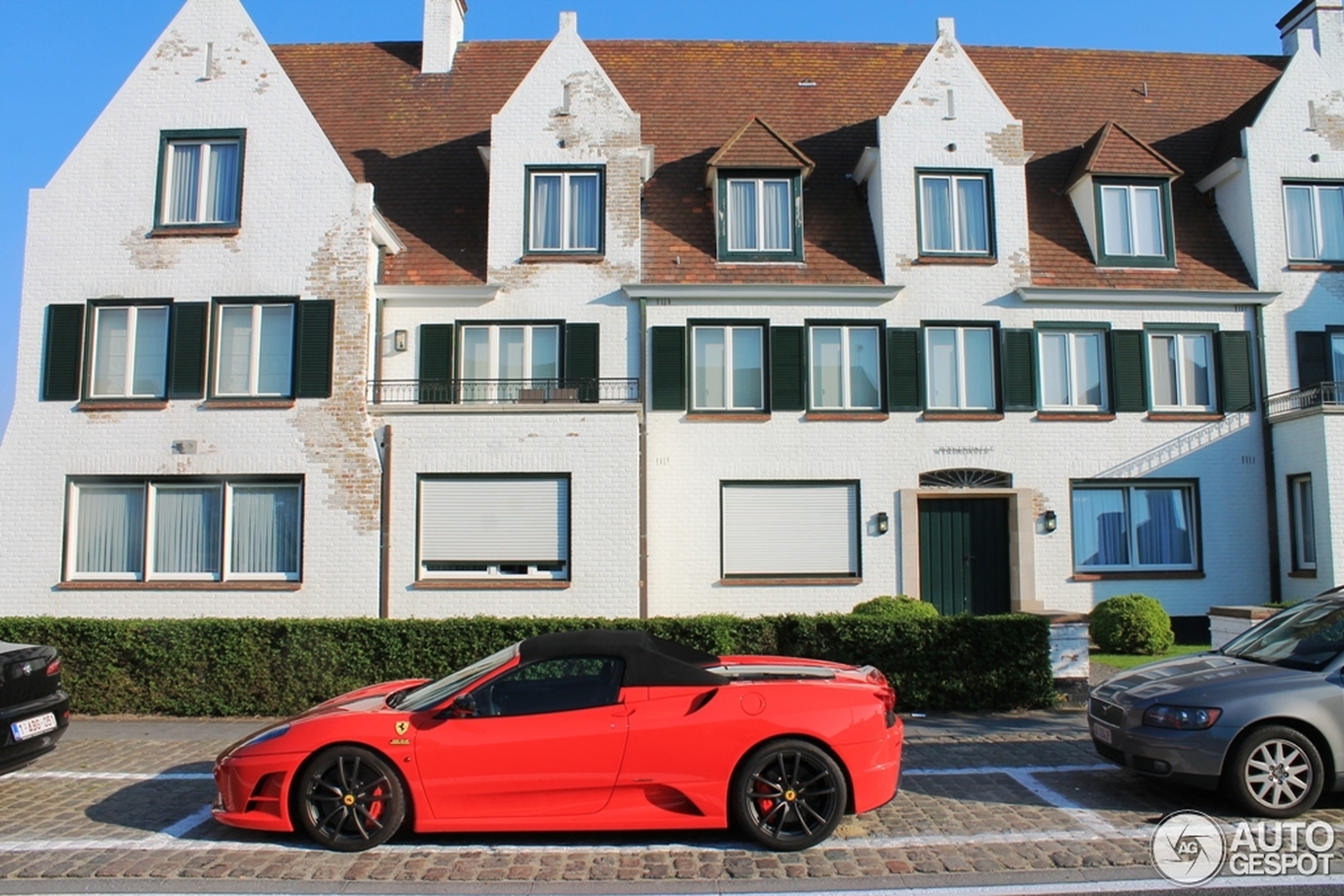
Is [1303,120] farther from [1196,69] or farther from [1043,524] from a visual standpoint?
[1043,524]

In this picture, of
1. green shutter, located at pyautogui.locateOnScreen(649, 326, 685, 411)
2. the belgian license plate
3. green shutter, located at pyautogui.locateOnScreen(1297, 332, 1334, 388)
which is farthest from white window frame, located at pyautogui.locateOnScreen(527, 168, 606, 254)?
green shutter, located at pyautogui.locateOnScreen(1297, 332, 1334, 388)

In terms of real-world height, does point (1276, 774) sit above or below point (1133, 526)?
below

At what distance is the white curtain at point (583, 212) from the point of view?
17828mm

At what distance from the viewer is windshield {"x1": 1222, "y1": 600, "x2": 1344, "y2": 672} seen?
7.93 metres

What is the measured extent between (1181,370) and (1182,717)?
12.2m

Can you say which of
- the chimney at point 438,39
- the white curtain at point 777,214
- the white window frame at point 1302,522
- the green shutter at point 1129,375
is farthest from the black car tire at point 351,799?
the chimney at point 438,39

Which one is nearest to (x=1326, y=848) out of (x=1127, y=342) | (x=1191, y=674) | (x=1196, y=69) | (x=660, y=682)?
(x=1191, y=674)

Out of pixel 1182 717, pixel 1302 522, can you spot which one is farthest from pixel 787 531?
pixel 1182 717

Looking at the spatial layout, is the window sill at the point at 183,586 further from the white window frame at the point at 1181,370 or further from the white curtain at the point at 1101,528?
the white window frame at the point at 1181,370

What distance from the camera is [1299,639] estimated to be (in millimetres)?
8469

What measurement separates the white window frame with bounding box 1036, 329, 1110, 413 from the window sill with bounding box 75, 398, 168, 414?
1471cm

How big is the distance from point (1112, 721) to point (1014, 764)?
4.39 feet

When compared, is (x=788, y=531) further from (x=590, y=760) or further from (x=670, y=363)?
(x=590, y=760)

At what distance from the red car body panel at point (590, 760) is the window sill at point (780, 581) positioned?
32.4ft
